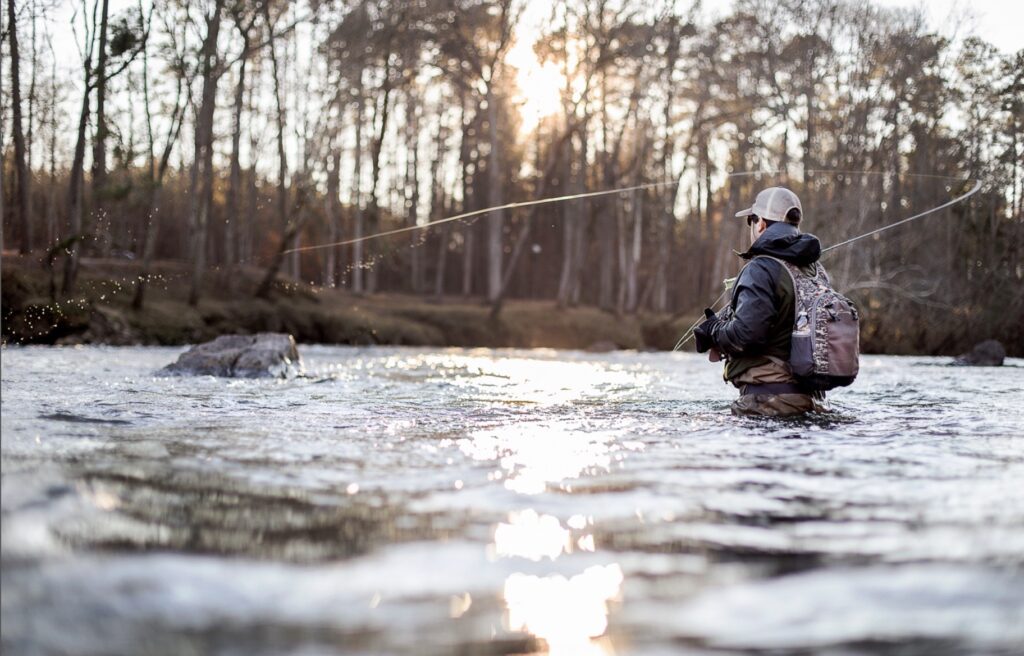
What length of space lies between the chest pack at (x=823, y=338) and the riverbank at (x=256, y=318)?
1746 cm

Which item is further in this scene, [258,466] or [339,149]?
[339,149]

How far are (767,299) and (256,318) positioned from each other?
21.8 m

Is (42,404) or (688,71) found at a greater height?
(688,71)

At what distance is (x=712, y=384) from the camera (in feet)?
41.5

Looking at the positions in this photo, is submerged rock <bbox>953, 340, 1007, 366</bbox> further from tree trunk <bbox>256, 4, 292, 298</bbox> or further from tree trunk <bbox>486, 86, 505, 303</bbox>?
tree trunk <bbox>256, 4, 292, 298</bbox>

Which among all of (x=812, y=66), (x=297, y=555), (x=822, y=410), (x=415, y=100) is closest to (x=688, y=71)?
(x=812, y=66)

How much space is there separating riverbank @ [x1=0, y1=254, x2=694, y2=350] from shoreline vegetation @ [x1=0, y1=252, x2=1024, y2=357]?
0.03 meters

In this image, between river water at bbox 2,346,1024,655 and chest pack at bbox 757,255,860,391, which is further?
chest pack at bbox 757,255,860,391

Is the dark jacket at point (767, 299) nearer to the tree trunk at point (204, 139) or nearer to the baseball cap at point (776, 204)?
the baseball cap at point (776, 204)

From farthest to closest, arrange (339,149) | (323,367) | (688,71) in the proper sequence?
(339,149)
(688,71)
(323,367)

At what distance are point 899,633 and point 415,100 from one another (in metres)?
39.0

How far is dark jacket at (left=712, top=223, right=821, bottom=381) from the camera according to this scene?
704 centimetres

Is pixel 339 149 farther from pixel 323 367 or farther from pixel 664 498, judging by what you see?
pixel 664 498

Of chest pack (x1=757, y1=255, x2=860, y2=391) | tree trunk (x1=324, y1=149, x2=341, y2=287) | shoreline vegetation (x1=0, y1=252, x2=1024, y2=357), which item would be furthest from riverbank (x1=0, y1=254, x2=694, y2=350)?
chest pack (x1=757, y1=255, x2=860, y2=391)
